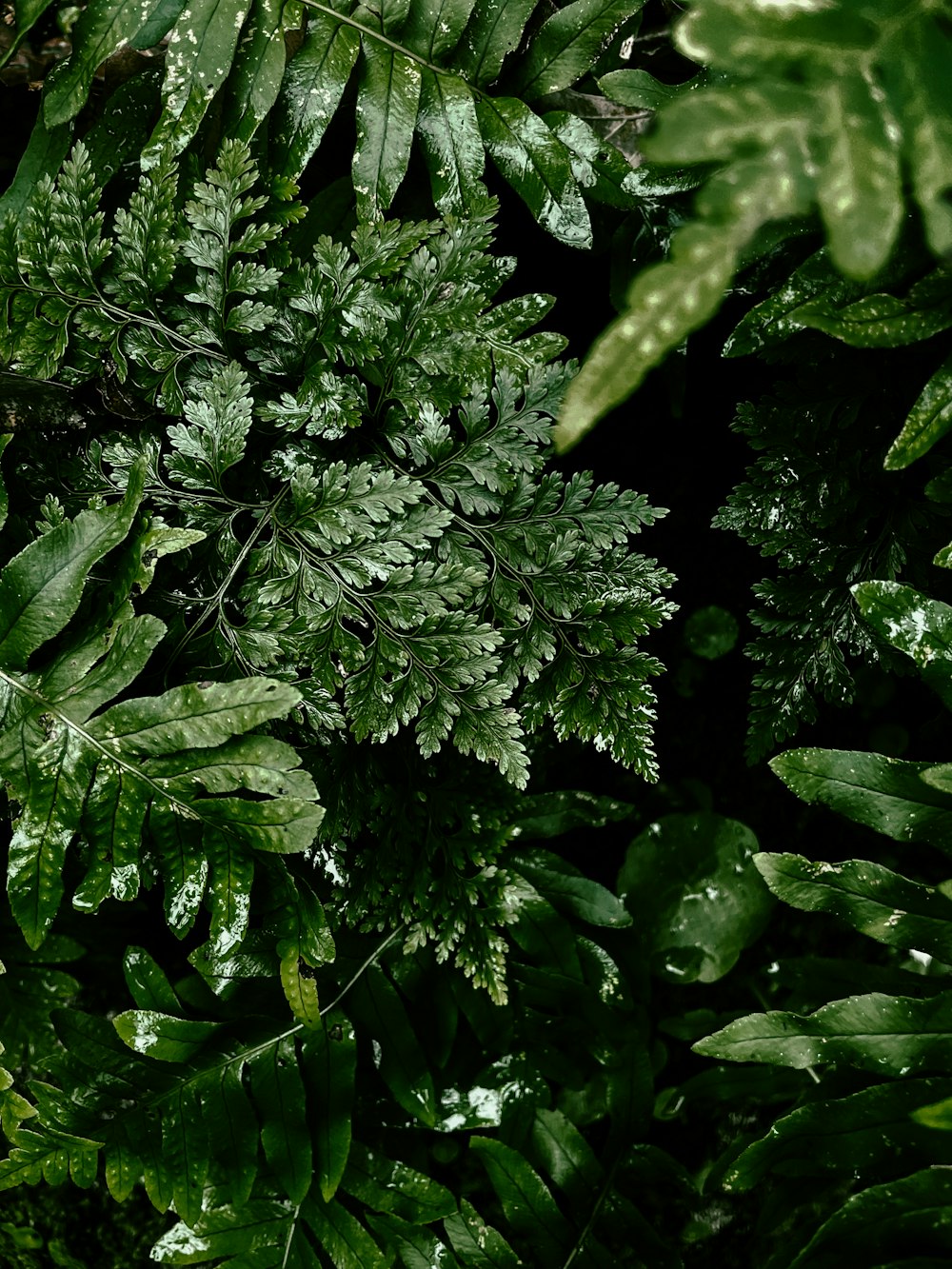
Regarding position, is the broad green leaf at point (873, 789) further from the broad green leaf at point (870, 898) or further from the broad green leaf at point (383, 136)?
the broad green leaf at point (383, 136)

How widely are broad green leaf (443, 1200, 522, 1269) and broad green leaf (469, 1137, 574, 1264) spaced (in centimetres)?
5

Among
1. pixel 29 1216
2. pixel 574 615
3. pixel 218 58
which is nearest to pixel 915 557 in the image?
pixel 574 615

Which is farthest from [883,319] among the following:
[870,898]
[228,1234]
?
[228,1234]

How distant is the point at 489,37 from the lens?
1.71 m

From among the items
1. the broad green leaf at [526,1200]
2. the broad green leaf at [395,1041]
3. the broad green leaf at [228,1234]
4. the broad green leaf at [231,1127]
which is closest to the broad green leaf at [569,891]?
the broad green leaf at [395,1041]

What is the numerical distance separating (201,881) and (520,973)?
→ 94 cm

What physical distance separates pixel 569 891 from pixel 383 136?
5.75ft

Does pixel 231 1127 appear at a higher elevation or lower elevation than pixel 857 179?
lower

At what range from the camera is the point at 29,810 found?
1601 mm

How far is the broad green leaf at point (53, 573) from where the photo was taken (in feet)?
5.11

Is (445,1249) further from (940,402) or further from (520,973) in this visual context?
(940,402)

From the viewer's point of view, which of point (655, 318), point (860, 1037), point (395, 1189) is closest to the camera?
point (655, 318)

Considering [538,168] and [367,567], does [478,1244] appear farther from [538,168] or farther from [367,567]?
[538,168]

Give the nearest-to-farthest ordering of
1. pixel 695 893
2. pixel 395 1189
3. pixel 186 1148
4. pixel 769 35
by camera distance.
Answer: pixel 769 35 → pixel 186 1148 → pixel 395 1189 → pixel 695 893
